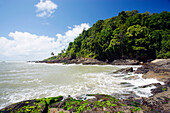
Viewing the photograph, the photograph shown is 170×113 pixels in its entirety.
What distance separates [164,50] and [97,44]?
31.4 metres

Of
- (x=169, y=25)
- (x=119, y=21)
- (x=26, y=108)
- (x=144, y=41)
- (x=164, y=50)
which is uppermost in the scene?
(x=119, y=21)

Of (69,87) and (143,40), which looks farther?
(143,40)

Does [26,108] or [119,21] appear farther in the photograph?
[119,21]

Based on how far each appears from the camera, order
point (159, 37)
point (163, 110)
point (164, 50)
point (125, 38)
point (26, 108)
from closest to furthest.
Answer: point (163, 110) → point (26, 108) → point (164, 50) → point (159, 37) → point (125, 38)

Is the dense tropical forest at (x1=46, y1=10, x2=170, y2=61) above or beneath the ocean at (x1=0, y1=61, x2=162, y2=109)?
above

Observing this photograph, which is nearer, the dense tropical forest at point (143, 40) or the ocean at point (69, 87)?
the ocean at point (69, 87)

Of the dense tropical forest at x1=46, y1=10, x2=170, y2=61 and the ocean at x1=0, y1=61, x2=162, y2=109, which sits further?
the dense tropical forest at x1=46, y1=10, x2=170, y2=61

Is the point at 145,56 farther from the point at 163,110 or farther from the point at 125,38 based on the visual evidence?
the point at 163,110

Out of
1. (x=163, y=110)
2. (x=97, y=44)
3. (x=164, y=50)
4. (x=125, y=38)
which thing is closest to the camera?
(x=163, y=110)

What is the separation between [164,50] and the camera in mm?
30422

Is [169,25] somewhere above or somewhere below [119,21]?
A: below

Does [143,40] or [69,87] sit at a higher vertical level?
[143,40]

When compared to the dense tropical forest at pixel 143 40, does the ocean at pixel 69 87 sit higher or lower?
lower

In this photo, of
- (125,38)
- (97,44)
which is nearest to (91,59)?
(97,44)
